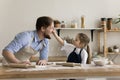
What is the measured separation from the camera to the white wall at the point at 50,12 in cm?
441

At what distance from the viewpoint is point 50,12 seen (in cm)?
451

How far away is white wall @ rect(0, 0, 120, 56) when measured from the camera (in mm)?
4414

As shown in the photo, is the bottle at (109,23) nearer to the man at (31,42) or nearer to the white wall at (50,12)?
the white wall at (50,12)

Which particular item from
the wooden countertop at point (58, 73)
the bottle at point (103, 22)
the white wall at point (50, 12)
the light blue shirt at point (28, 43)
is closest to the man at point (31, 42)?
the light blue shirt at point (28, 43)

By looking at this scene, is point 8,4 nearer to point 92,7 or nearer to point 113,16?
point 92,7

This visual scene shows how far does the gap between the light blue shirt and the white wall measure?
5.72 ft

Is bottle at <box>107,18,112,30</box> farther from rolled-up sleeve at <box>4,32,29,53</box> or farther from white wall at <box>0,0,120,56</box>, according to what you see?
rolled-up sleeve at <box>4,32,29,53</box>

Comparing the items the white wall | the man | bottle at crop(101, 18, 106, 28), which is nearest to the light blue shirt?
the man

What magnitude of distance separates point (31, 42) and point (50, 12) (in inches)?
78.4

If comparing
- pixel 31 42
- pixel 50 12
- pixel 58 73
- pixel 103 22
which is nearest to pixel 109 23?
pixel 103 22

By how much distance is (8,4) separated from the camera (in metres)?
4.42

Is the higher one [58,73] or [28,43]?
[28,43]

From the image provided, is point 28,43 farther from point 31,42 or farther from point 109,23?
point 109,23

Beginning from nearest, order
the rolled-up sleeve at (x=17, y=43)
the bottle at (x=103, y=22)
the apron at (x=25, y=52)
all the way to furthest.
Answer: the rolled-up sleeve at (x=17, y=43) → the apron at (x=25, y=52) → the bottle at (x=103, y=22)
